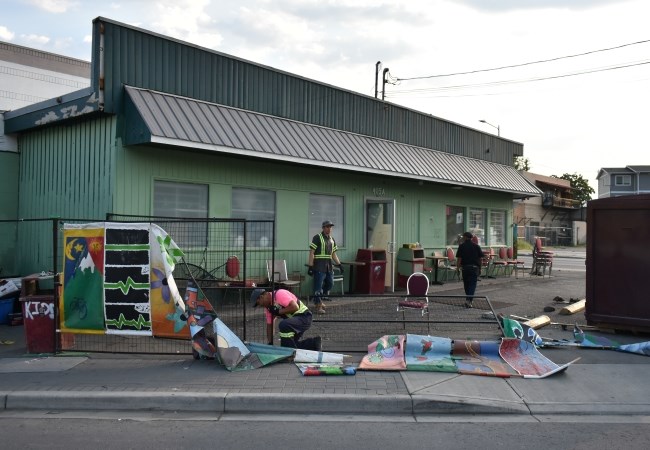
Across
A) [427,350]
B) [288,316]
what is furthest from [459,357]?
[288,316]

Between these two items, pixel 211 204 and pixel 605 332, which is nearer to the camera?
pixel 605 332

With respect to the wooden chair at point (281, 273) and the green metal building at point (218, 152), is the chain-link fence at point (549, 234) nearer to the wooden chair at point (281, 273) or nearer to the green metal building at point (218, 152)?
the green metal building at point (218, 152)

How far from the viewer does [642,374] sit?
7.13m

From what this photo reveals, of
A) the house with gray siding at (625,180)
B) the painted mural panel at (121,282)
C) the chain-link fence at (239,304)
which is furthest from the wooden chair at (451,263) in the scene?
the house with gray siding at (625,180)

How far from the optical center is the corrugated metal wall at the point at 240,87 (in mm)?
9953

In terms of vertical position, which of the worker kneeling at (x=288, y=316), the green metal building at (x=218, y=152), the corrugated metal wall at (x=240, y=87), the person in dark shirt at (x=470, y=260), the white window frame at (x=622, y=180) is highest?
the white window frame at (x=622, y=180)

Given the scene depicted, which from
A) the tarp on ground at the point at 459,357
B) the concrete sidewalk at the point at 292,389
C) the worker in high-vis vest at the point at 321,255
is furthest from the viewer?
the worker in high-vis vest at the point at 321,255

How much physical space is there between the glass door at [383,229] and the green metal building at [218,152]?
3cm

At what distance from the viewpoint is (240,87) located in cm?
1201

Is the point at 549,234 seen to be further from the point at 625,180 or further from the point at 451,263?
the point at 451,263

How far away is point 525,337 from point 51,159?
9612 mm

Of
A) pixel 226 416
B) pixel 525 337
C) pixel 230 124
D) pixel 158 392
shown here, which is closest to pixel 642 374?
pixel 525 337

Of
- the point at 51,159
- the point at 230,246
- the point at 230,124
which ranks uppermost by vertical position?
the point at 230,124

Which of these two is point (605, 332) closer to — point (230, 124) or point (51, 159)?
point (230, 124)
